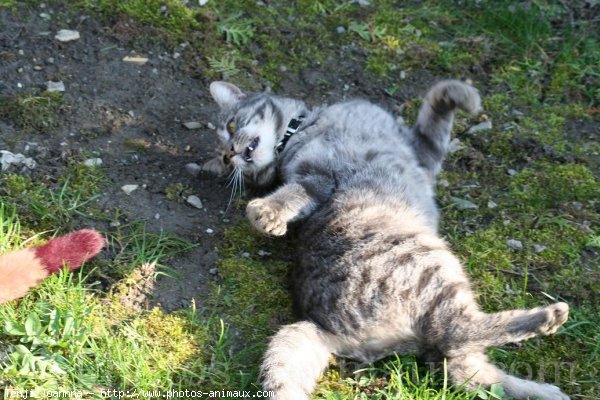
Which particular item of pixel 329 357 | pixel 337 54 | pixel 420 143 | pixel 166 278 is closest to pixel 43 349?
pixel 166 278

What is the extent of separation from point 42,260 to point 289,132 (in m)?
1.80

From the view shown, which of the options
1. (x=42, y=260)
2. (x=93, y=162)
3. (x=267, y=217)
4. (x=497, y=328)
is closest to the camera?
(x=497, y=328)

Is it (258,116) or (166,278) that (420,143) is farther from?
(166,278)

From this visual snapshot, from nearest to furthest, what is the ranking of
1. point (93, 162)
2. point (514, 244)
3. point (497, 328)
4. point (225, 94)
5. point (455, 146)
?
point (497, 328), point (514, 244), point (93, 162), point (225, 94), point (455, 146)

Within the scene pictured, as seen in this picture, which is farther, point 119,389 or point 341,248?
point 341,248

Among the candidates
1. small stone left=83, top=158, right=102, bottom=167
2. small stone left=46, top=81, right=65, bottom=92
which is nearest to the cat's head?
small stone left=83, top=158, right=102, bottom=167

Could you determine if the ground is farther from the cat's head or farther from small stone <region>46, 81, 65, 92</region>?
the cat's head

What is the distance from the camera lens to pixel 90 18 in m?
5.07

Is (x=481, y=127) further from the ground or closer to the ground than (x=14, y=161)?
Result: further from the ground

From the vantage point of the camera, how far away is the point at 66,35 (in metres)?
4.92

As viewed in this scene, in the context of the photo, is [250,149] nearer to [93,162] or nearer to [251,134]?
[251,134]

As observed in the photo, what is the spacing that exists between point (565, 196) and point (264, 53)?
2451 mm

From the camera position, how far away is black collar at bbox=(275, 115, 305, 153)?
4.45m

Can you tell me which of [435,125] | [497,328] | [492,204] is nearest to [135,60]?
[435,125]
